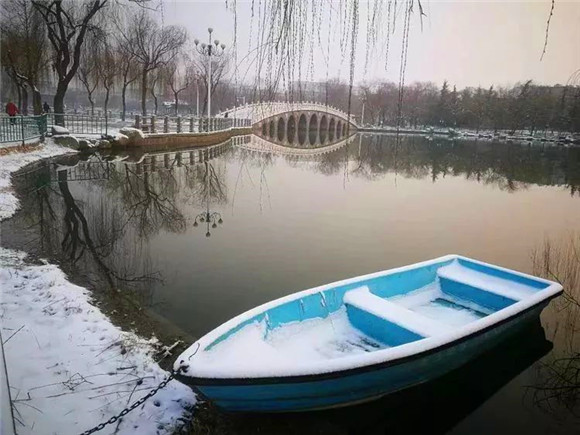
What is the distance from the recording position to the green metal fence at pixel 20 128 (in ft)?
46.5

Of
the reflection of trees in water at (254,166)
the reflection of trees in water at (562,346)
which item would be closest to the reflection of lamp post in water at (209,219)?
the reflection of trees in water at (254,166)

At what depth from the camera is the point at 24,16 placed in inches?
814

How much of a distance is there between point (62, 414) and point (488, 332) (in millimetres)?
3380

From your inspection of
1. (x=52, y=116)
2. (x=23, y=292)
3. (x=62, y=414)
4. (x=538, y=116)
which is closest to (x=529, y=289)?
(x=62, y=414)

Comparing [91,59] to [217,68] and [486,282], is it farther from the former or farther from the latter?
[486,282]

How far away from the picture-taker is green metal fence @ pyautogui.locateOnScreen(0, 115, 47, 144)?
1417cm

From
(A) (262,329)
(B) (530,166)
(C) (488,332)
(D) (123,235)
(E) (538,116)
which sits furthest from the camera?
(E) (538,116)

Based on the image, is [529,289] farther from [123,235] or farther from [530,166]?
[530,166]

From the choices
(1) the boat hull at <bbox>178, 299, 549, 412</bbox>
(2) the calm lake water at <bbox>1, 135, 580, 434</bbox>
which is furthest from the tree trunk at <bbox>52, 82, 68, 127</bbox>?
(1) the boat hull at <bbox>178, 299, 549, 412</bbox>

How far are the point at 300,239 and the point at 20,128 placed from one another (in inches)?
458

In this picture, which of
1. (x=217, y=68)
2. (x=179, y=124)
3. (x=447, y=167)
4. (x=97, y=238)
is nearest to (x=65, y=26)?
(x=179, y=124)

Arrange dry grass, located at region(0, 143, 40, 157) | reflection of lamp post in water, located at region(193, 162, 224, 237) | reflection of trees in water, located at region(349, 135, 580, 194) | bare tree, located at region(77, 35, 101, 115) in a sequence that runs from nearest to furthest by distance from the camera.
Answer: reflection of lamp post in water, located at region(193, 162, 224, 237), dry grass, located at region(0, 143, 40, 157), reflection of trees in water, located at region(349, 135, 580, 194), bare tree, located at region(77, 35, 101, 115)

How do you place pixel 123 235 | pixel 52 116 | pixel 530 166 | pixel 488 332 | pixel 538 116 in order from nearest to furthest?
pixel 488 332 → pixel 123 235 → pixel 52 116 → pixel 530 166 → pixel 538 116

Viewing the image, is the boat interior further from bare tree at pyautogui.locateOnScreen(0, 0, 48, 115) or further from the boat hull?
bare tree at pyautogui.locateOnScreen(0, 0, 48, 115)
